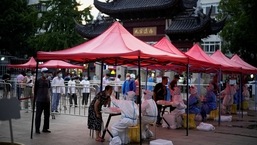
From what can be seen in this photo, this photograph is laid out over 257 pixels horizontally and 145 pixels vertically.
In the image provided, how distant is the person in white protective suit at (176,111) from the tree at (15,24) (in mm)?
25910

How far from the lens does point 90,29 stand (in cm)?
3200

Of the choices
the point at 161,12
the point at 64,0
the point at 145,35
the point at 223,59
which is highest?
the point at 64,0

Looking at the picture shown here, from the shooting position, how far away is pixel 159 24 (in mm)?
27766

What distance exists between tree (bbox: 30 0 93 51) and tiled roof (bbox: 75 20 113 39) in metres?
1.61

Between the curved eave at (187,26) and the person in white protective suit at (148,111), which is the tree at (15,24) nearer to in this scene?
the curved eave at (187,26)

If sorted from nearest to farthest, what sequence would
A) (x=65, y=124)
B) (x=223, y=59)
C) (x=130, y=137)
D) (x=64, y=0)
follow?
(x=130, y=137)
(x=65, y=124)
(x=223, y=59)
(x=64, y=0)

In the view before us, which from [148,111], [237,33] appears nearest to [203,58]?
[148,111]

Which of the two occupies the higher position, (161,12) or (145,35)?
(161,12)

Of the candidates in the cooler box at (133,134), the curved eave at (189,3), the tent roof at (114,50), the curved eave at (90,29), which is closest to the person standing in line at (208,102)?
the tent roof at (114,50)

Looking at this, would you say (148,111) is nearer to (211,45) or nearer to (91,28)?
(91,28)

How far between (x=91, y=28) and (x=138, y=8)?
637cm

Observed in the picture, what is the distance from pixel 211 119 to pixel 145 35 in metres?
14.6

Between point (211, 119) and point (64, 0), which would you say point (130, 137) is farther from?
point (64, 0)

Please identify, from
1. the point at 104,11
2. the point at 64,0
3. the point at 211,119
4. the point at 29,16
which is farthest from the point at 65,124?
the point at 29,16
